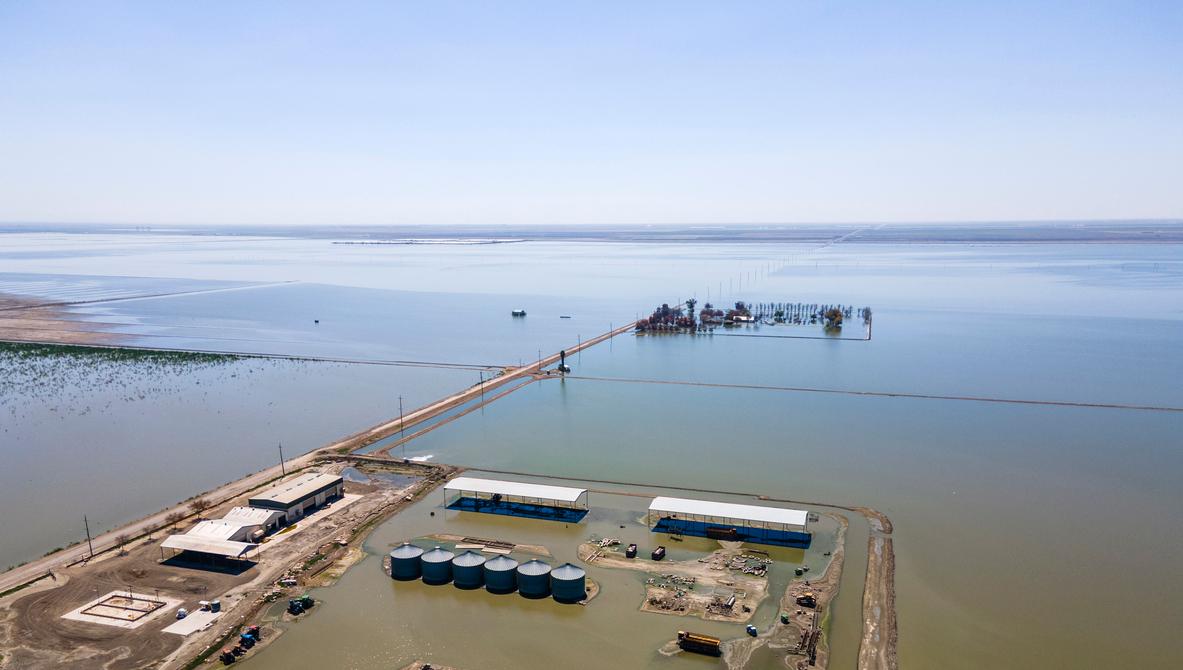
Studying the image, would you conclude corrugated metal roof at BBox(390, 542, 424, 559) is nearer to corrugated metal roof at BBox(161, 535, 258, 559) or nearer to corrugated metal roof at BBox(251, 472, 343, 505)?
corrugated metal roof at BBox(161, 535, 258, 559)

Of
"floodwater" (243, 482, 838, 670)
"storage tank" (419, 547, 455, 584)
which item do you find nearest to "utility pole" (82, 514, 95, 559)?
"floodwater" (243, 482, 838, 670)

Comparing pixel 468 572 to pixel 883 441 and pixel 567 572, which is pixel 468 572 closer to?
pixel 567 572

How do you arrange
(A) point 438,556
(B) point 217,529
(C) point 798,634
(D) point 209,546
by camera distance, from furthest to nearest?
(B) point 217,529
(D) point 209,546
(A) point 438,556
(C) point 798,634

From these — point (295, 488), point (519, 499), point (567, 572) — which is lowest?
point (519, 499)

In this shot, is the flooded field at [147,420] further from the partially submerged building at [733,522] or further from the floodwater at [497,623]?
the partially submerged building at [733,522]

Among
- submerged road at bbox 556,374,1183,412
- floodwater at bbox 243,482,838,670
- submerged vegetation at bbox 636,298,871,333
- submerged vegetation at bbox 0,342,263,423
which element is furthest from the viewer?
submerged vegetation at bbox 636,298,871,333

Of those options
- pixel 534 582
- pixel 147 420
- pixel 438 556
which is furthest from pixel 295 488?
pixel 147 420

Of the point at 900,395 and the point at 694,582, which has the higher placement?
the point at 900,395

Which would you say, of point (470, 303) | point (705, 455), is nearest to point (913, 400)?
point (705, 455)
